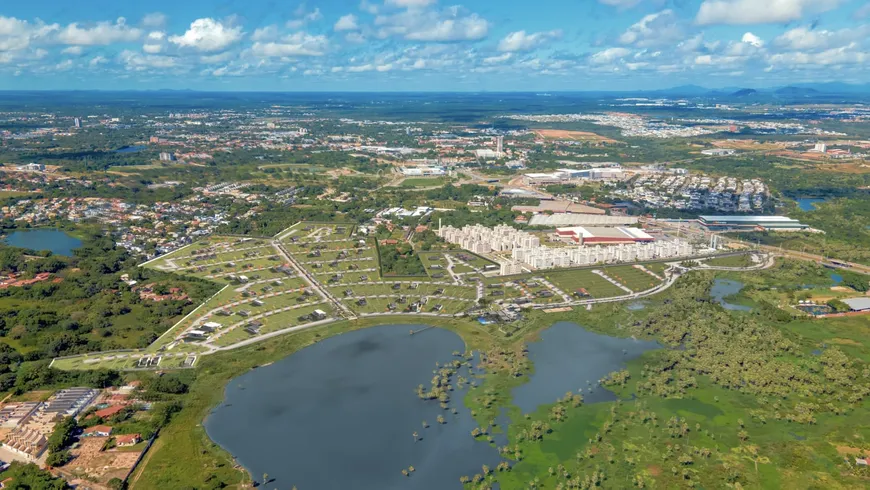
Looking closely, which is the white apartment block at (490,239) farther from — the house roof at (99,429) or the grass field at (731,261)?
the house roof at (99,429)

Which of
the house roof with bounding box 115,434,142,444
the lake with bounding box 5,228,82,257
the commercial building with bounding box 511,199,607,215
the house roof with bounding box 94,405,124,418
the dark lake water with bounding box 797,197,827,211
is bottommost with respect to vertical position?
the house roof with bounding box 115,434,142,444

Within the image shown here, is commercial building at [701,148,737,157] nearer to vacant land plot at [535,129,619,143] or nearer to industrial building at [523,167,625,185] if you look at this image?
vacant land plot at [535,129,619,143]

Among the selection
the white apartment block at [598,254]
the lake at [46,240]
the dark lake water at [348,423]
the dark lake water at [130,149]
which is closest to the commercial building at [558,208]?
the white apartment block at [598,254]

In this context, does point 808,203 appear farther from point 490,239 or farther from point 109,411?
point 109,411

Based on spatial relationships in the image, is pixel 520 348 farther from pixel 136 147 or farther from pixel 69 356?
pixel 136 147

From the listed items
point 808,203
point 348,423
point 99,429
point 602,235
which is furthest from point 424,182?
point 99,429

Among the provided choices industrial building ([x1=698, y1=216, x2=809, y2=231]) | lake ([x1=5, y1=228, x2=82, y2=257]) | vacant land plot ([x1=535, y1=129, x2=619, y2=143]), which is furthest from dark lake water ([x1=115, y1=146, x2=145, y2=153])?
industrial building ([x1=698, y1=216, x2=809, y2=231])
